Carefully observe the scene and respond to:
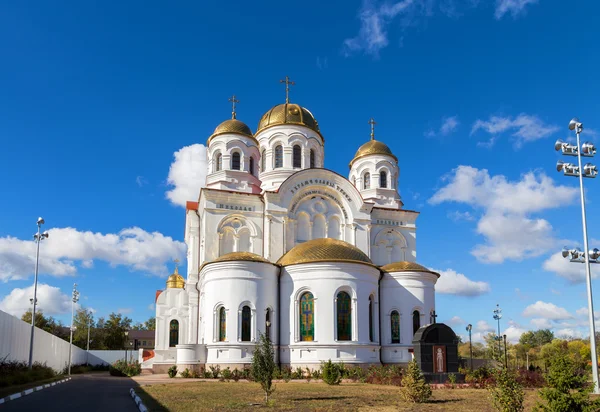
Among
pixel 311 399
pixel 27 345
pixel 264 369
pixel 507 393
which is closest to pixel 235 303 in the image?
pixel 27 345

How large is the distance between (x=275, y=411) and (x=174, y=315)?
24.6 meters

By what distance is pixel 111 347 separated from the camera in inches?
3063

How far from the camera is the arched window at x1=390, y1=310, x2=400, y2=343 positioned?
33.3 meters

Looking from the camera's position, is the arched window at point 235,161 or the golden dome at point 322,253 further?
the arched window at point 235,161

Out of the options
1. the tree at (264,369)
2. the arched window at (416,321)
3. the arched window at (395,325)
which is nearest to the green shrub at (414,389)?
the tree at (264,369)

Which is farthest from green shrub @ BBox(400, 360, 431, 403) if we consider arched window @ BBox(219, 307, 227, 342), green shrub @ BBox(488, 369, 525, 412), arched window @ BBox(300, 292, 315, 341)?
arched window @ BBox(219, 307, 227, 342)

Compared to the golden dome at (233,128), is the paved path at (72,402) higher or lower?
lower

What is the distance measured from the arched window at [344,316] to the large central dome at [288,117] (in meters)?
14.2

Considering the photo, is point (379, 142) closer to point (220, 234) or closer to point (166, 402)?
point (220, 234)

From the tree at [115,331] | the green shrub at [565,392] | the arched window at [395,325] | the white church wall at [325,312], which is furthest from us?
the tree at [115,331]

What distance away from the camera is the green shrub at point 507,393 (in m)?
12.1

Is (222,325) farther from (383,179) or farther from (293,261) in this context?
(383,179)

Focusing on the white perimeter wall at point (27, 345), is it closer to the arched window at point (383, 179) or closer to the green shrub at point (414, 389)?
the green shrub at point (414, 389)

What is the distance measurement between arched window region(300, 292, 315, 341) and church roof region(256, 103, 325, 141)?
13949 millimetres
